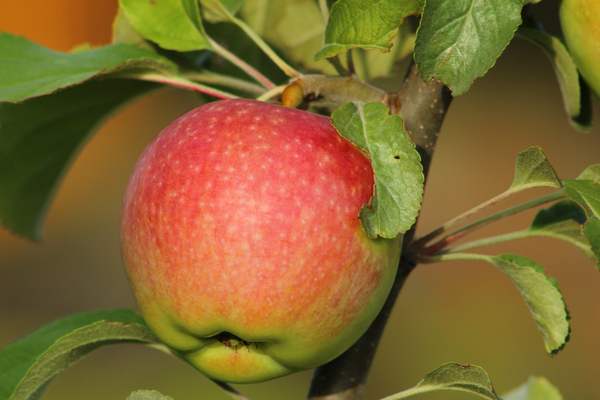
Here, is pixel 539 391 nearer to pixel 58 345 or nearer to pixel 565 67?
pixel 565 67

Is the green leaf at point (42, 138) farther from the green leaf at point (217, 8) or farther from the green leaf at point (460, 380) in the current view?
the green leaf at point (460, 380)

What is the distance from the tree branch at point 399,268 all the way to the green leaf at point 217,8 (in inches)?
8.4

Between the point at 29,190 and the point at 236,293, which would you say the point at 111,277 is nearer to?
the point at 29,190

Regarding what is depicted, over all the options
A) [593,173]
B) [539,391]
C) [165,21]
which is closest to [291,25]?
[165,21]

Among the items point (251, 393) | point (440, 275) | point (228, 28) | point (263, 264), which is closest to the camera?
point (263, 264)

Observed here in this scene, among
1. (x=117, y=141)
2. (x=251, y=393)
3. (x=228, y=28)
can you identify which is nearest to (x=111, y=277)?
(x=117, y=141)

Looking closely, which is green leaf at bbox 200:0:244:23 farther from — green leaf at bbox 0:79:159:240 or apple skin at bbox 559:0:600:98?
apple skin at bbox 559:0:600:98

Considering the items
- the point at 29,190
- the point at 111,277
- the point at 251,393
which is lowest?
the point at 251,393

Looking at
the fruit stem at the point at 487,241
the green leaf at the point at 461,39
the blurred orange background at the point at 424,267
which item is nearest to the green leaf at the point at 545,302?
the fruit stem at the point at 487,241

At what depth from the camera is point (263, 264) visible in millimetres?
393

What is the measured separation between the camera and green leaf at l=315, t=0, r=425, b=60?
434mm

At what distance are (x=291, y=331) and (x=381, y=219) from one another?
0.35 feet

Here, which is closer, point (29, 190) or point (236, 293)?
point (236, 293)

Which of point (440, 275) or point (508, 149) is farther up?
point (508, 149)
